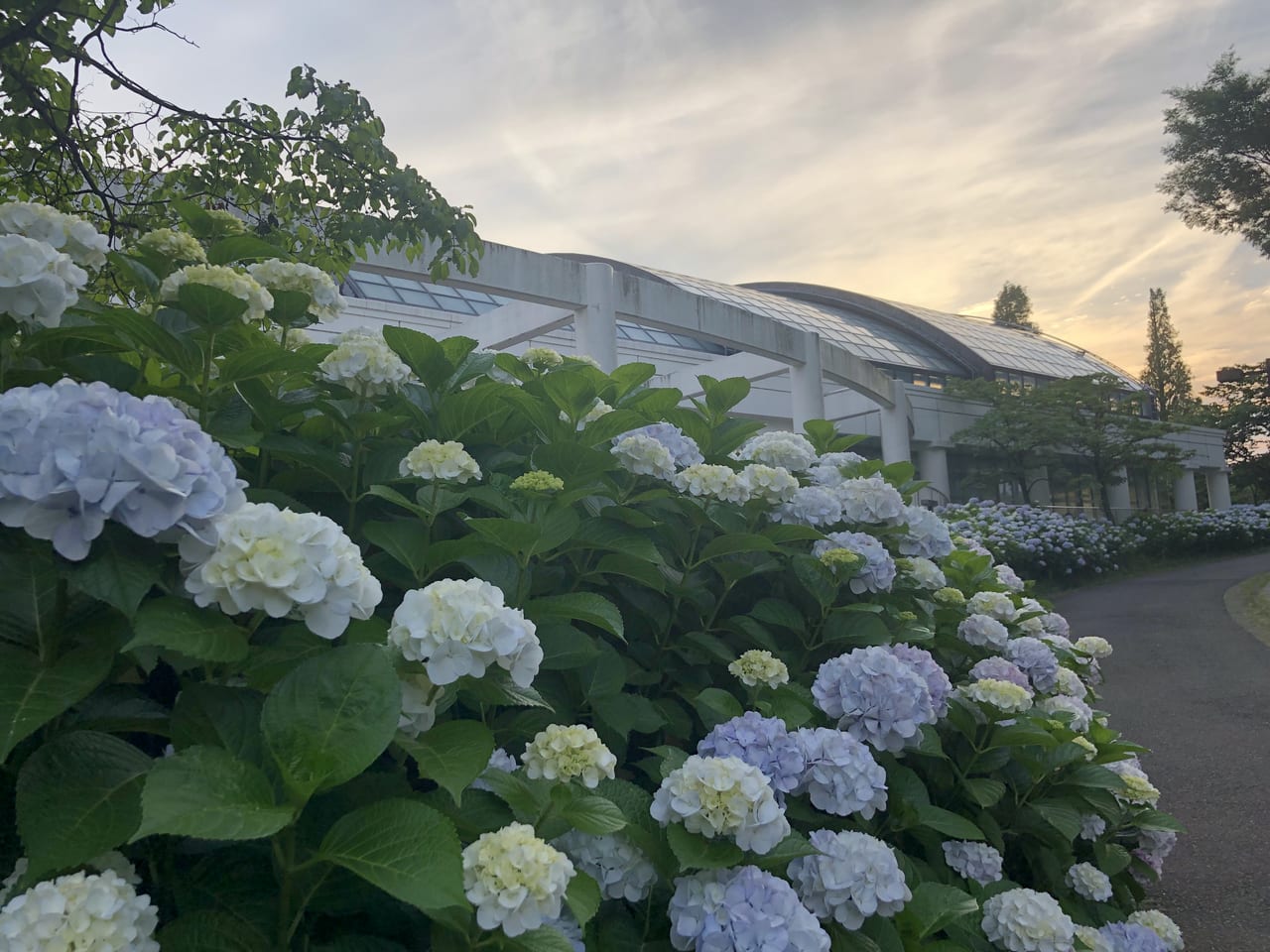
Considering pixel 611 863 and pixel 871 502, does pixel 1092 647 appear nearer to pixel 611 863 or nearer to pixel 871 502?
pixel 871 502

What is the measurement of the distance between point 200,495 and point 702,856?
921 mm

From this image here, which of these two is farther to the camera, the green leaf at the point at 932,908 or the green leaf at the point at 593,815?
the green leaf at the point at 932,908

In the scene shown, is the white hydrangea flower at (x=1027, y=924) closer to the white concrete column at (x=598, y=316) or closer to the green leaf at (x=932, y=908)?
the green leaf at (x=932, y=908)

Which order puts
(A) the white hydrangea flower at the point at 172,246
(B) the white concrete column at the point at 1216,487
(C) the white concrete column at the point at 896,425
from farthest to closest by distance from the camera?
(B) the white concrete column at the point at 1216,487 → (C) the white concrete column at the point at 896,425 → (A) the white hydrangea flower at the point at 172,246

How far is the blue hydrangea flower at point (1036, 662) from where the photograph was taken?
10.00ft

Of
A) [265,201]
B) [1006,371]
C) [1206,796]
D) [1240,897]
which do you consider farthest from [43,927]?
[1006,371]

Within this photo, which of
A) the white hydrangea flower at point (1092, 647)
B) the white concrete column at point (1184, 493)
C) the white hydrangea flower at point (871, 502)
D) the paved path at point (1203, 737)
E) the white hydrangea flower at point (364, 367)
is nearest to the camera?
the white hydrangea flower at point (364, 367)

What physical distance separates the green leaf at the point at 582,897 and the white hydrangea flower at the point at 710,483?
1.15 metres

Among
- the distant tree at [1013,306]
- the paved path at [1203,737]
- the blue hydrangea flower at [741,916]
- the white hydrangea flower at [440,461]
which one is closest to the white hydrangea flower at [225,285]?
the white hydrangea flower at [440,461]

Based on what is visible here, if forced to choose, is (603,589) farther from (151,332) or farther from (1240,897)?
(1240,897)

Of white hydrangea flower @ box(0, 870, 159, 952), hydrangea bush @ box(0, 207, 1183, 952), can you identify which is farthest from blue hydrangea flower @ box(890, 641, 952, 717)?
white hydrangea flower @ box(0, 870, 159, 952)

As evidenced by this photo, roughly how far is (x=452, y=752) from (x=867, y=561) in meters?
1.57

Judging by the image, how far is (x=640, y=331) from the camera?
2300 centimetres

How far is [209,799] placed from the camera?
3.17ft
